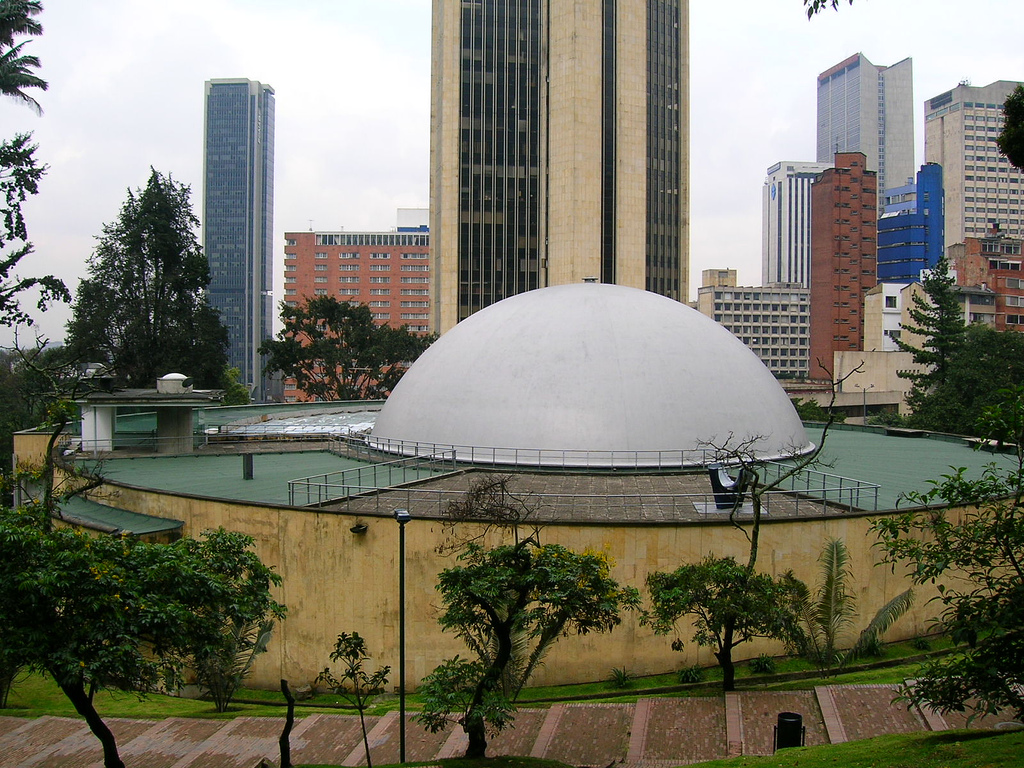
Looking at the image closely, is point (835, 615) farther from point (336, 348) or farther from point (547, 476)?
point (336, 348)

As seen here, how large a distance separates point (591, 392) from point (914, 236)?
87.4 metres

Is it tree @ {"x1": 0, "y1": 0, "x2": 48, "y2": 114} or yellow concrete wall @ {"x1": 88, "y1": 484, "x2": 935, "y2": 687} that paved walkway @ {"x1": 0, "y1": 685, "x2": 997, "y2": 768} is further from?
tree @ {"x1": 0, "y1": 0, "x2": 48, "y2": 114}

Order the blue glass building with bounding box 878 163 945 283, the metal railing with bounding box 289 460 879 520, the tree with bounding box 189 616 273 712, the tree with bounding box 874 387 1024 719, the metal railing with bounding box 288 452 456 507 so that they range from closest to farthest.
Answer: the tree with bounding box 874 387 1024 719 → the tree with bounding box 189 616 273 712 → the metal railing with bounding box 289 460 879 520 → the metal railing with bounding box 288 452 456 507 → the blue glass building with bounding box 878 163 945 283

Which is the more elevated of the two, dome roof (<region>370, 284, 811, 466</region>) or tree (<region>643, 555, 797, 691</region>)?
dome roof (<region>370, 284, 811, 466</region>)

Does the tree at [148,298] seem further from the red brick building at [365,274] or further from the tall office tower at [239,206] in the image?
the tall office tower at [239,206]

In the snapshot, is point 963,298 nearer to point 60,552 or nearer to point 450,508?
point 450,508

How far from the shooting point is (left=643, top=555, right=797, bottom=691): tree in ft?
45.9

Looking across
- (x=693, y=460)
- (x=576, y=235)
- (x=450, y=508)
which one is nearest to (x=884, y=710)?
(x=450, y=508)

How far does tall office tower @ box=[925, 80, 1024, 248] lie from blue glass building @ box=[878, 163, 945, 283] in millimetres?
35287

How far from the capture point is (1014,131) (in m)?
15.3

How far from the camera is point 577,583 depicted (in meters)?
11.7

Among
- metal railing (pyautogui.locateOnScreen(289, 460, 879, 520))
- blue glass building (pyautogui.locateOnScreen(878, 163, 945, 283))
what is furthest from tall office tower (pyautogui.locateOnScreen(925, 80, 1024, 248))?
metal railing (pyautogui.locateOnScreen(289, 460, 879, 520))

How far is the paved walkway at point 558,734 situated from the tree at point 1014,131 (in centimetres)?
1016

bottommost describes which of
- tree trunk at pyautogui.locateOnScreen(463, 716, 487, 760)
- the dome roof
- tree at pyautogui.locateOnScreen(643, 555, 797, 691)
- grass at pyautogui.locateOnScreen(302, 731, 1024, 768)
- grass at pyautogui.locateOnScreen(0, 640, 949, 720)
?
grass at pyautogui.locateOnScreen(0, 640, 949, 720)
